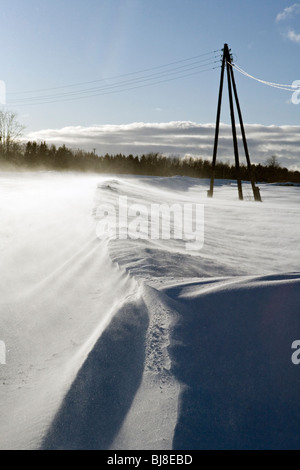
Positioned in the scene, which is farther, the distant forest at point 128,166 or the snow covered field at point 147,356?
the distant forest at point 128,166

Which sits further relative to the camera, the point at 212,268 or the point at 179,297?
the point at 212,268

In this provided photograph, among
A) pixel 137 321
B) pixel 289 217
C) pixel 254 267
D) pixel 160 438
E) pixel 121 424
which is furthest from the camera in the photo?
pixel 289 217

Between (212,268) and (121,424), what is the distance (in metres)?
2.07

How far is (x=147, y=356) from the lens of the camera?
2023 millimetres

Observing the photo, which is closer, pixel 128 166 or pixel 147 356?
pixel 147 356

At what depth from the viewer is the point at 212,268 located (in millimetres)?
3535

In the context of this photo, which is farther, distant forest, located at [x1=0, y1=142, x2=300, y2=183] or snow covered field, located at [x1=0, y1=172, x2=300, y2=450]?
distant forest, located at [x1=0, y1=142, x2=300, y2=183]

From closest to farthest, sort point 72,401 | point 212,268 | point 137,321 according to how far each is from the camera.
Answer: point 72,401
point 137,321
point 212,268

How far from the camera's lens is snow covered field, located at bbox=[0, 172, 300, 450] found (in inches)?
64.2

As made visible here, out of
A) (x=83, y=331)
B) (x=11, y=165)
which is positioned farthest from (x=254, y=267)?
(x=11, y=165)

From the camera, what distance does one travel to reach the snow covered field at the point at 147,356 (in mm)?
1630

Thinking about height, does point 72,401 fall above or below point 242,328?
below

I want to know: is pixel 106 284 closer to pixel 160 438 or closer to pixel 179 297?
pixel 179 297
